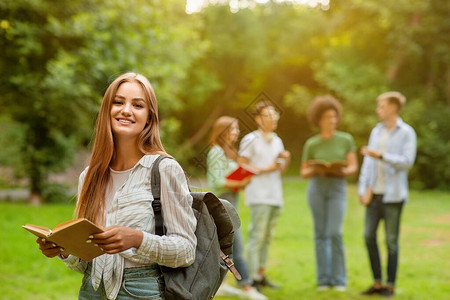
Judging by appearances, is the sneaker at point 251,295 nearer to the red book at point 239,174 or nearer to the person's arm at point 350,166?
the red book at point 239,174

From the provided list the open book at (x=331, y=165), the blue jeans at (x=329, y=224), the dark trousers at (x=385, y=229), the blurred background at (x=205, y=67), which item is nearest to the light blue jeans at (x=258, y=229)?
the blue jeans at (x=329, y=224)

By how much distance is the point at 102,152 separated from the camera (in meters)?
2.35

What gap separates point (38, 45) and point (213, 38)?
18.2m

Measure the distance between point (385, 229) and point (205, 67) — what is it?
24.8 metres

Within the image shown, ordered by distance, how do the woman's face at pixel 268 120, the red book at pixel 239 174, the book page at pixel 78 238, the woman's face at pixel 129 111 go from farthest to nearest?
the woman's face at pixel 268 120, the red book at pixel 239 174, the woman's face at pixel 129 111, the book page at pixel 78 238

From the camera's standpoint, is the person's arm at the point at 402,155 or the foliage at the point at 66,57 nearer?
the person's arm at the point at 402,155

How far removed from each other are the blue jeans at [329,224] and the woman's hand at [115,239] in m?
4.54

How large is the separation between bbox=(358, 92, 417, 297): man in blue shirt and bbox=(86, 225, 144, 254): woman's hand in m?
4.28

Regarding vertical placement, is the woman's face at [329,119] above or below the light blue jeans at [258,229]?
above

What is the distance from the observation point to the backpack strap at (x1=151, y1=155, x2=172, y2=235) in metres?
2.23

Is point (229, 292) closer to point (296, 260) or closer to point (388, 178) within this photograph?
point (388, 178)

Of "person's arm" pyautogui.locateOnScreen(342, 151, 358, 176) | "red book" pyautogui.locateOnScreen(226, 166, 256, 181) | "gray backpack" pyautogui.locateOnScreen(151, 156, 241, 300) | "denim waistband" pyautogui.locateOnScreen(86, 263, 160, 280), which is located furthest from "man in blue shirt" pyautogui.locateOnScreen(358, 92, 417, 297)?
"denim waistband" pyautogui.locateOnScreen(86, 263, 160, 280)

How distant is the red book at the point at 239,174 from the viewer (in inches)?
229

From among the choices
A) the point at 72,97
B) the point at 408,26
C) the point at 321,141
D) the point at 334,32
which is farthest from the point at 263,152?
the point at 334,32
